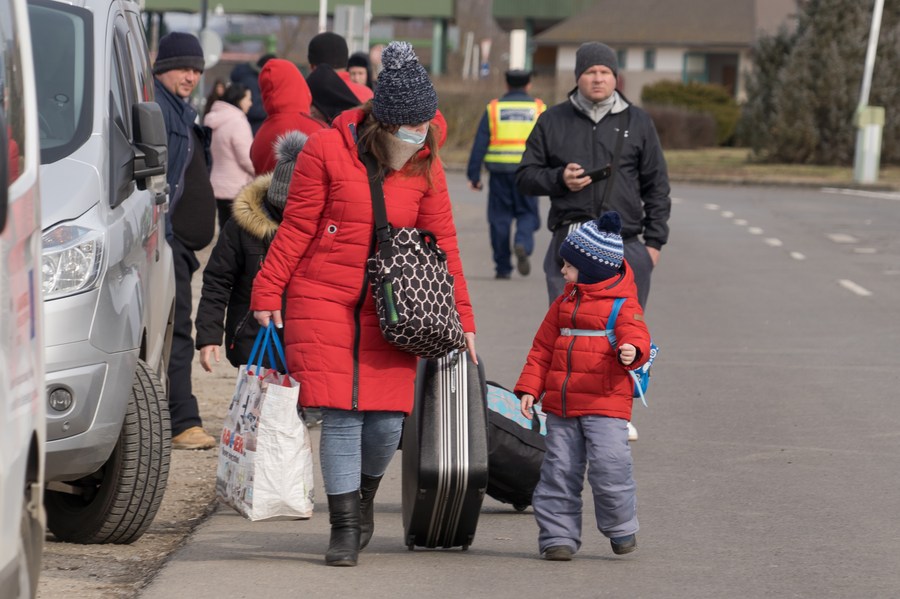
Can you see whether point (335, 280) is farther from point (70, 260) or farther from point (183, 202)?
point (183, 202)

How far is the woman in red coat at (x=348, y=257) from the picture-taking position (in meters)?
5.75

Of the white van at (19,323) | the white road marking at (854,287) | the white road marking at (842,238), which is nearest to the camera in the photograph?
the white van at (19,323)

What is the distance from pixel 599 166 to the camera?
8305 mm

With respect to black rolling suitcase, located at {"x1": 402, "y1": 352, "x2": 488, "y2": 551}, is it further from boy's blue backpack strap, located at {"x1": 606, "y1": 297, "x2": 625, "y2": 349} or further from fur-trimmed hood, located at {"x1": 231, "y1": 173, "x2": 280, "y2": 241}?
fur-trimmed hood, located at {"x1": 231, "y1": 173, "x2": 280, "y2": 241}

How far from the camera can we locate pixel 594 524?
6.86 metres

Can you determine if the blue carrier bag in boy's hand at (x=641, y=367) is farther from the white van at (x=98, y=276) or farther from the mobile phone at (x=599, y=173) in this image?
the mobile phone at (x=599, y=173)

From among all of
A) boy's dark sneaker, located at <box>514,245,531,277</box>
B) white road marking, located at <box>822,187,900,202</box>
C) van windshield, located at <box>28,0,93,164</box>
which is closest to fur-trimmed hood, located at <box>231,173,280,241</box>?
van windshield, located at <box>28,0,93,164</box>

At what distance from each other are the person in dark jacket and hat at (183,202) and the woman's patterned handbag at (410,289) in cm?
271

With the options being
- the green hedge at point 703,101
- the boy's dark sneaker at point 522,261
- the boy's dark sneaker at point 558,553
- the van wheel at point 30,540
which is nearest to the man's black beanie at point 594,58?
the boy's dark sneaker at point 558,553

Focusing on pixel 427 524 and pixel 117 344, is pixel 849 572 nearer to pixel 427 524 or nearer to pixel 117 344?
pixel 427 524

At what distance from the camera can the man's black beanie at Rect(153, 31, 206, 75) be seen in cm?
871

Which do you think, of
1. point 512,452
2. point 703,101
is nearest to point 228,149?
point 512,452

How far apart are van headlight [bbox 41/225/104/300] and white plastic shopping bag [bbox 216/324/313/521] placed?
26.0 inches

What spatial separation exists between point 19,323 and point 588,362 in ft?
8.44
